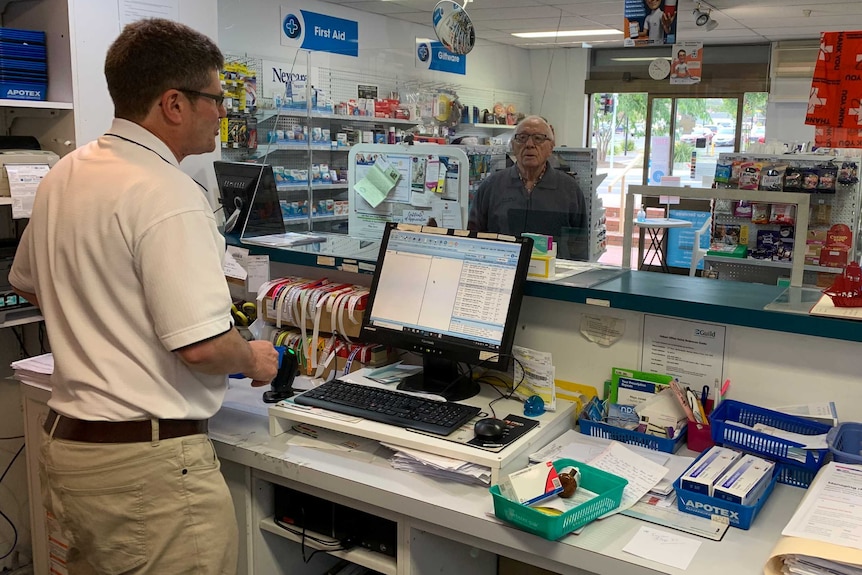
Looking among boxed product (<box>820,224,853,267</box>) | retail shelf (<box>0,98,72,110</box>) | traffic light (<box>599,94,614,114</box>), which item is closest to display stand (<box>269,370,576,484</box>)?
retail shelf (<box>0,98,72,110</box>)

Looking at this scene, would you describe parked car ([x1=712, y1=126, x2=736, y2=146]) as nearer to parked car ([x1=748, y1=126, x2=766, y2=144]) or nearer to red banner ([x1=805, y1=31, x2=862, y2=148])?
parked car ([x1=748, y1=126, x2=766, y2=144])

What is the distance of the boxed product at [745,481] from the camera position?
153 cm

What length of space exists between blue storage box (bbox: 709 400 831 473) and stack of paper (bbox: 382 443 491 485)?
0.58 m

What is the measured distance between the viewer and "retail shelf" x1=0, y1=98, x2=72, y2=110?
2.44m

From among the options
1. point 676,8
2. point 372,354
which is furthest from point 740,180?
point 372,354

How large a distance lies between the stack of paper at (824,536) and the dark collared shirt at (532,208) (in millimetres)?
2451

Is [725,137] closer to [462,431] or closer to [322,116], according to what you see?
[322,116]

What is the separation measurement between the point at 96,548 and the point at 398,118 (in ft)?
14.9

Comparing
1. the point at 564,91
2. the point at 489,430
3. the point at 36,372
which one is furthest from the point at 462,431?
the point at 564,91

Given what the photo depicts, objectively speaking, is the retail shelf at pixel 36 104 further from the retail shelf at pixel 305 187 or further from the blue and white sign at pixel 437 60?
the blue and white sign at pixel 437 60

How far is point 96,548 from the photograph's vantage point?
61.2 inches

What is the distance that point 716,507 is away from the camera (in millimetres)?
1542

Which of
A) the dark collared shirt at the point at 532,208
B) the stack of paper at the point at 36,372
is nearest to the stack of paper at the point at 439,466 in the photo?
the stack of paper at the point at 36,372

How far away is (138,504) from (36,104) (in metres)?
1.58
